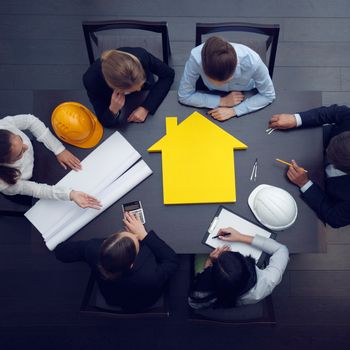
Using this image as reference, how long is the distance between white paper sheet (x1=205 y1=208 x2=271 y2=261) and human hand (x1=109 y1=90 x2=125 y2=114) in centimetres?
69

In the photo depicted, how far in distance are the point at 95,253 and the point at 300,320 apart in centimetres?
151

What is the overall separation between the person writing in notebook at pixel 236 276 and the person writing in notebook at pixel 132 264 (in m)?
0.18

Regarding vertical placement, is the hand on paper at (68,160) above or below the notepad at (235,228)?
above

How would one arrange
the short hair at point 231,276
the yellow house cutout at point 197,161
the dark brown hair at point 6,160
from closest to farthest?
the short hair at point 231,276
the dark brown hair at point 6,160
the yellow house cutout at point 197,161

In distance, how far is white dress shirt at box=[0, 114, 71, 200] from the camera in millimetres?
1588

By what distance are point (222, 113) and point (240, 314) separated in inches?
38.6

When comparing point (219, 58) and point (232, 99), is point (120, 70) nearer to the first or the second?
point (219, 58)

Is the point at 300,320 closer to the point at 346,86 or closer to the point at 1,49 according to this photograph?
the point at 346,86

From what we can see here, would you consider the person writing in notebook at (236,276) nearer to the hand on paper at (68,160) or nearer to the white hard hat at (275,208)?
the white hard hat at (275,208)

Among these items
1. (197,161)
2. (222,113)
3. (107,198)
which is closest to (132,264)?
(107,198)

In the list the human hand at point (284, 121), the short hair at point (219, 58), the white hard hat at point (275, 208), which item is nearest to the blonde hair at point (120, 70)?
the short hair at point (219, 58)

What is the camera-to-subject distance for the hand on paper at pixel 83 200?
5.18 ft

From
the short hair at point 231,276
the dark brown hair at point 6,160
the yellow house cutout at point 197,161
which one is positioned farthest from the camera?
the yellow house cutout at point 197,161

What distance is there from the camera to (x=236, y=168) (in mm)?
1628
